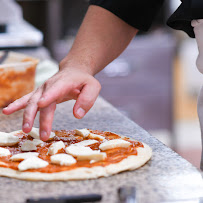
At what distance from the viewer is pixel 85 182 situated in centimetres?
74

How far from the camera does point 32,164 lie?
78 centimetres

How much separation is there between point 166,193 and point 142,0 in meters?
0.70

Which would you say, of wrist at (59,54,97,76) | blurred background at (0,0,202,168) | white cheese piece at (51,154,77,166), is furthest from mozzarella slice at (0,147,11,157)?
blurred background at (0,0,202,168)

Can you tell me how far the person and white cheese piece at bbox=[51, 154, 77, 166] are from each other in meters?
0.06

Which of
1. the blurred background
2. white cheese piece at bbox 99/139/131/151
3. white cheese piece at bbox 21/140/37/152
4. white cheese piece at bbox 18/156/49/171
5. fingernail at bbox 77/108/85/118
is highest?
fingernail at bbox 77/108/85/118

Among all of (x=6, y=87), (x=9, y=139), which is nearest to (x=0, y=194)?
(x=9, y=139)

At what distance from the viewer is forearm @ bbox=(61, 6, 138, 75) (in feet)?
3.66

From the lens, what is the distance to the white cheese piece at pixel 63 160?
786mm

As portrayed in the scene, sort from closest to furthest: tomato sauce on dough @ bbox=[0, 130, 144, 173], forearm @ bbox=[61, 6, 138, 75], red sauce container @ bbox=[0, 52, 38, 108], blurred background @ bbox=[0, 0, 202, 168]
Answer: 1. tomato sauce on dough @ bbox=[0, 130, 144, 173]
2. forearm @ bbox=[61, 6, 138, 75]
3. red sauce container @ bbox=[0, 52, 38, 108]
4. blurred background @ bbox=[0, 0, 202, 168]

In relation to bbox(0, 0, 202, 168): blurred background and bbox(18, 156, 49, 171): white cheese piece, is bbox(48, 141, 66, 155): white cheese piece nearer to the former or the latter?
bbox(18, 156, 49, 171): white cheese piece

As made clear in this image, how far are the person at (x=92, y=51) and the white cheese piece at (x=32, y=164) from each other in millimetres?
68

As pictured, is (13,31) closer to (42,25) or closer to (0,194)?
(42,25)

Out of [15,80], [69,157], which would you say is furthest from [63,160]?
[15,80]

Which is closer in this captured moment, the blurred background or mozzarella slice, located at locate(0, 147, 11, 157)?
mozzarella slice, located at locate(0, 147, 11, 157)
